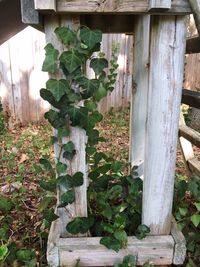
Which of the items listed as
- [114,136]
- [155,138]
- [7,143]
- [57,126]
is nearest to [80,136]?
[57,126]

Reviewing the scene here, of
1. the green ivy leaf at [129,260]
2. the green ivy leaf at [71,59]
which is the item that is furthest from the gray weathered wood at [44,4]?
the green ivy leaf at [129,260]

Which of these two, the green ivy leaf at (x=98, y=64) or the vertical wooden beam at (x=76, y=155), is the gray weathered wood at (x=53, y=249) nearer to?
the vertical wooden beam at (x=76, y=155)

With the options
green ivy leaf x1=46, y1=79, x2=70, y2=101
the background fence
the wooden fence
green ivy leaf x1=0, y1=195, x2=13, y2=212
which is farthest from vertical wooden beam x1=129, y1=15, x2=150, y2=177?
the wooden fence

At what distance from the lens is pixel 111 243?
1661mm

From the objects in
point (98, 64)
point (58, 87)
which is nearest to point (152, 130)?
point (98, 64)

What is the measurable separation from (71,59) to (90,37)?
0.45 ft

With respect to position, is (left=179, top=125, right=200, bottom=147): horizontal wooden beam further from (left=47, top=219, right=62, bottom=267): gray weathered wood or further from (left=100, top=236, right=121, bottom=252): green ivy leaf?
(left=47, top=219, right=62, bottom=267): gray weathered wood

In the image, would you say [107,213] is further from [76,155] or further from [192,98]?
[192,98]

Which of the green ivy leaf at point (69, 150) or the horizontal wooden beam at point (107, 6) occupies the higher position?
the horizontal wooden beam at point (107, 6)

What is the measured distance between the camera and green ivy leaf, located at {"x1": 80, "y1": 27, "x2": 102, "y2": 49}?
136cm

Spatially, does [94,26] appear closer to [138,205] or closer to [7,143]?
[138,205]

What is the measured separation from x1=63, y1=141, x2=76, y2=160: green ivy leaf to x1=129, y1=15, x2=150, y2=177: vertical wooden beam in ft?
2.48

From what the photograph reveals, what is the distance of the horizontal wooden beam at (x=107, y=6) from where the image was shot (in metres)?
Result: 1.34

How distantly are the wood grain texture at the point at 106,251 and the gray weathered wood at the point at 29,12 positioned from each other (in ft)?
4.13
